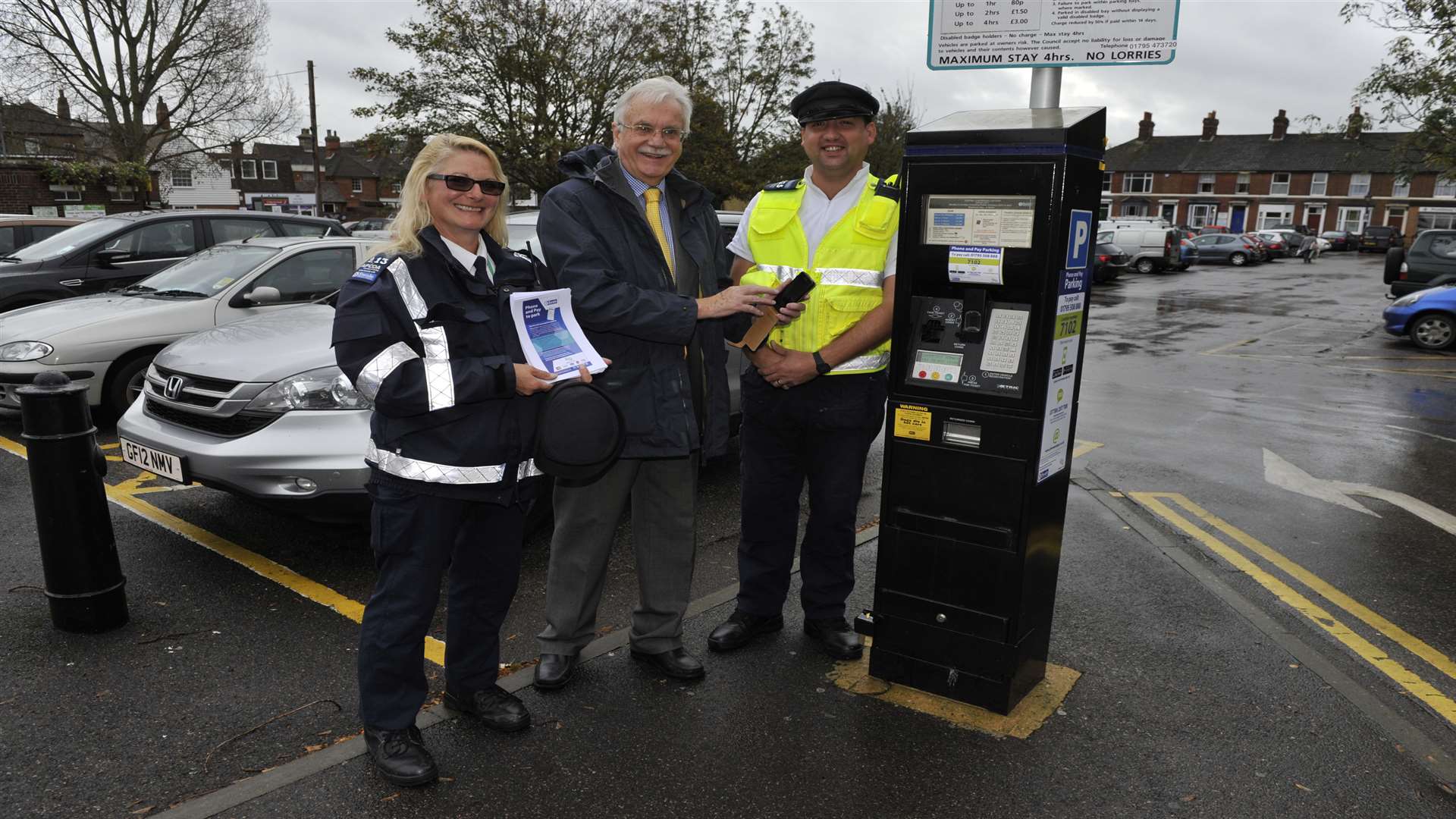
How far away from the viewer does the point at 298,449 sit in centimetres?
411

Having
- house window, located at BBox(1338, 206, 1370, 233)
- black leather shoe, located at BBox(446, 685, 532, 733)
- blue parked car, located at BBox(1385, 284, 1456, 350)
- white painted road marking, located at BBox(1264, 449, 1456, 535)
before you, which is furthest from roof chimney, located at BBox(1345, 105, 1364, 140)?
house window, located at BBox(1338, 206, 1370, 233)

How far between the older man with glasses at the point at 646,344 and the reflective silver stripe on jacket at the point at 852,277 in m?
0.39

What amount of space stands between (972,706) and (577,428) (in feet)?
5.62

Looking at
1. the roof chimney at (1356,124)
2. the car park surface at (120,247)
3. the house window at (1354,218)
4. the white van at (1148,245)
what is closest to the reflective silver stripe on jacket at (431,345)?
the car park surface at (120,247)

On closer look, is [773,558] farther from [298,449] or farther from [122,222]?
[122,222]

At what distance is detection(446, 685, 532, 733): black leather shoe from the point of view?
3029mm

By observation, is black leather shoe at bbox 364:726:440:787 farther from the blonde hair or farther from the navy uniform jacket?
the blonde hair

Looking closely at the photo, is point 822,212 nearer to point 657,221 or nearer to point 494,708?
point 657,221

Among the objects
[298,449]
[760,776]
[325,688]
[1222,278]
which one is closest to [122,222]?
[298,449]

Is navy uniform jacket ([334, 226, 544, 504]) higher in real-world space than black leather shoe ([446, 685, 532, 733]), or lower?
higher

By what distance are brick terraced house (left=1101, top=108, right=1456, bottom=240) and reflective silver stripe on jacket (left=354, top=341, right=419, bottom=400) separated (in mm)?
71099

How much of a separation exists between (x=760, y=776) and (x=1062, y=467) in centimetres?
147

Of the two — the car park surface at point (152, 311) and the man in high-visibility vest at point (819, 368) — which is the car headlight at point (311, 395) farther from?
the car park surface at point (152, 311)

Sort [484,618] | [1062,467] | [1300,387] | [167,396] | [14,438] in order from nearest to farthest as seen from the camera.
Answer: [484,618], [1062,467], [167,396], [14,438], [1300,387]
